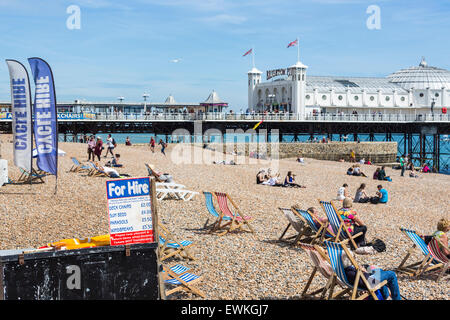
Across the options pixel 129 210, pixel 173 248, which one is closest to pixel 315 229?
pixel 173 248

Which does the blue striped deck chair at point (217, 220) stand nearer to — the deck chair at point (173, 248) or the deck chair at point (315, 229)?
the deck chair at point (315, 229)

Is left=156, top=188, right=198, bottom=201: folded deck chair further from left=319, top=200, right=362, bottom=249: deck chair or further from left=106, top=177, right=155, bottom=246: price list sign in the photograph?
left=106, top=177, right=155, bottom=246: price list sign

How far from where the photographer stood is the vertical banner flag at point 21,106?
11.5 m

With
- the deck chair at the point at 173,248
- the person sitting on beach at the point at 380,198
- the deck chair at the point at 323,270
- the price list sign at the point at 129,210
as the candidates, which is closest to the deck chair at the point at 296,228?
the deck chair at the point at 173,248

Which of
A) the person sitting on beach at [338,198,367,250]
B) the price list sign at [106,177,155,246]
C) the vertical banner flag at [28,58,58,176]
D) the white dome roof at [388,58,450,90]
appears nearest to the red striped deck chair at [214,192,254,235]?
the person sitting on beach at [338,198,367,250]

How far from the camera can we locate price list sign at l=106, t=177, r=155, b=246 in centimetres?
490

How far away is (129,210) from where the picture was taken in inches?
195

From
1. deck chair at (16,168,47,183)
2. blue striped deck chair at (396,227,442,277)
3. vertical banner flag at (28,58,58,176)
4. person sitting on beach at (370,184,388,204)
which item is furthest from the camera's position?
person sitting on beach at (370,184,388,204)

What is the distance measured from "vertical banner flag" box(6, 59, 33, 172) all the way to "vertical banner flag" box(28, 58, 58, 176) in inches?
26.8

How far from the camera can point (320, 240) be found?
25.8ft

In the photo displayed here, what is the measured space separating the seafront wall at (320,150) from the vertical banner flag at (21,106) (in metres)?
19.4
